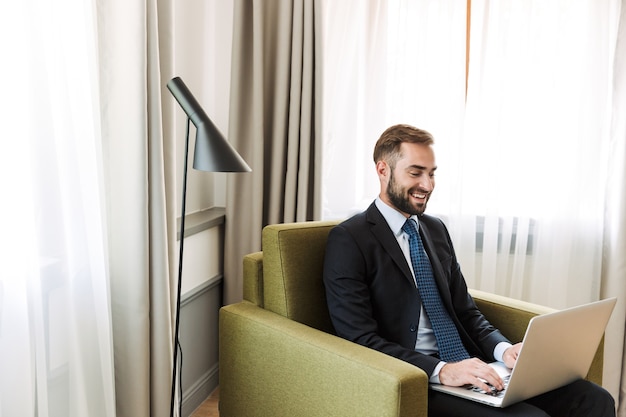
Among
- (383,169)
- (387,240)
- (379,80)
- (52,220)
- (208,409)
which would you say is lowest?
(208,409)

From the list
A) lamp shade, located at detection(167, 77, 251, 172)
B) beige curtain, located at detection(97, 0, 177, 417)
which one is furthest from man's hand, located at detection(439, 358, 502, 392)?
beige curtain, located at detection(97, 0, 177, 417)

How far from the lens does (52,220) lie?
1.65m

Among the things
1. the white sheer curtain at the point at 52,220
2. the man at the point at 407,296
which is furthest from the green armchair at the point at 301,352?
the white sheer curtain at the point at 52,220

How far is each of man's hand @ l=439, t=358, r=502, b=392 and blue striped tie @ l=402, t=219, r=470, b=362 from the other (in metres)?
0.21

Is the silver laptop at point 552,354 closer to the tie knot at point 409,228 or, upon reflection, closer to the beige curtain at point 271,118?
the tie knot at point 409,228

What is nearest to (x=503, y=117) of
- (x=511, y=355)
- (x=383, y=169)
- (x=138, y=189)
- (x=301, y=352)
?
(x=383, y=169)

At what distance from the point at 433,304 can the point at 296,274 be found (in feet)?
1.46

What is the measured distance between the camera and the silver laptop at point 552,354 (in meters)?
1.71

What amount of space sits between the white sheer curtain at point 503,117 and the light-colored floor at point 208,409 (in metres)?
1.10

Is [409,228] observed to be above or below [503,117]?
below

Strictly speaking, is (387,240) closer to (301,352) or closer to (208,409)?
(301,352)

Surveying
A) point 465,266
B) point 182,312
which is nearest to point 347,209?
point 465,266

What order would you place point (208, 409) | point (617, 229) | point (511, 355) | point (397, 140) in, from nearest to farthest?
point (511, 355) → point (397, 140) → point (208, 409) → point (617, 229)

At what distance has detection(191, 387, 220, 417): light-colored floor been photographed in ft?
9.34
